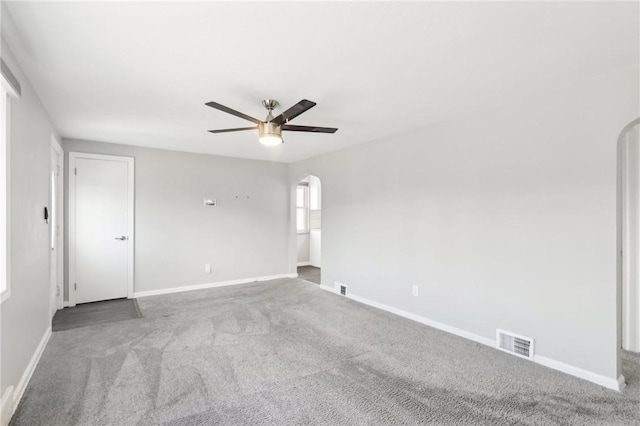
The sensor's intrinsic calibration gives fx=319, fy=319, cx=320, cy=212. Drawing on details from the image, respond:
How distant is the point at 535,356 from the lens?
2793mm

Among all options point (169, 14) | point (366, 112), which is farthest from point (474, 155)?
point (169, 14)

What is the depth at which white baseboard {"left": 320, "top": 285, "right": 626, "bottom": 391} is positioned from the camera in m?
2.40

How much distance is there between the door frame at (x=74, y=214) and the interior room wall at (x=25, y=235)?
4.55 feet

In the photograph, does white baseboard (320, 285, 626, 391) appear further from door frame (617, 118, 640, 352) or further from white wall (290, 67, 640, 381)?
door frame (617, 118, 640, 352)

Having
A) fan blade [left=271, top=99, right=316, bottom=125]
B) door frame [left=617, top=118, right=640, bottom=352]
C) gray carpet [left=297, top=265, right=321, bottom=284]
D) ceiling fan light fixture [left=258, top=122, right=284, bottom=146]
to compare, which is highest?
fan blade [left=271, top=99, right=316, bottom=125]

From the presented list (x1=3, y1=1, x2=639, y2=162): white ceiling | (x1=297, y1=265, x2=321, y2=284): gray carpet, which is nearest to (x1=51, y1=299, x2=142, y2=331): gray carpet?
(x1=3, y1=1, x2=639, y2=162): white ceiling

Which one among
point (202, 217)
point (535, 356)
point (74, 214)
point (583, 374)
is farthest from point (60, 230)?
point (583, 374)

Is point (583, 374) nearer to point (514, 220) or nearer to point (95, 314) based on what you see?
point (514, 220)

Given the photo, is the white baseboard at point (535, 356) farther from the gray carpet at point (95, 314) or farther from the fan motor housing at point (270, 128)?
the gray carpet at point (95, 314)

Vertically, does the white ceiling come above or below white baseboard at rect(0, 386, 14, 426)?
above

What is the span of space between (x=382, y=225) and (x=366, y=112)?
166 cm

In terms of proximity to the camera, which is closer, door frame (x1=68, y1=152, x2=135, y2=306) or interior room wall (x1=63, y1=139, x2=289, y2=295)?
door frame (x1=68, y1=152, x2=135, y2=306)

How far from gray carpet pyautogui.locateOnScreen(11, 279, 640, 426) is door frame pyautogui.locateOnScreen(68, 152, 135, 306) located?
4.29 ft

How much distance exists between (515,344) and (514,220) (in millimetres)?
1141
